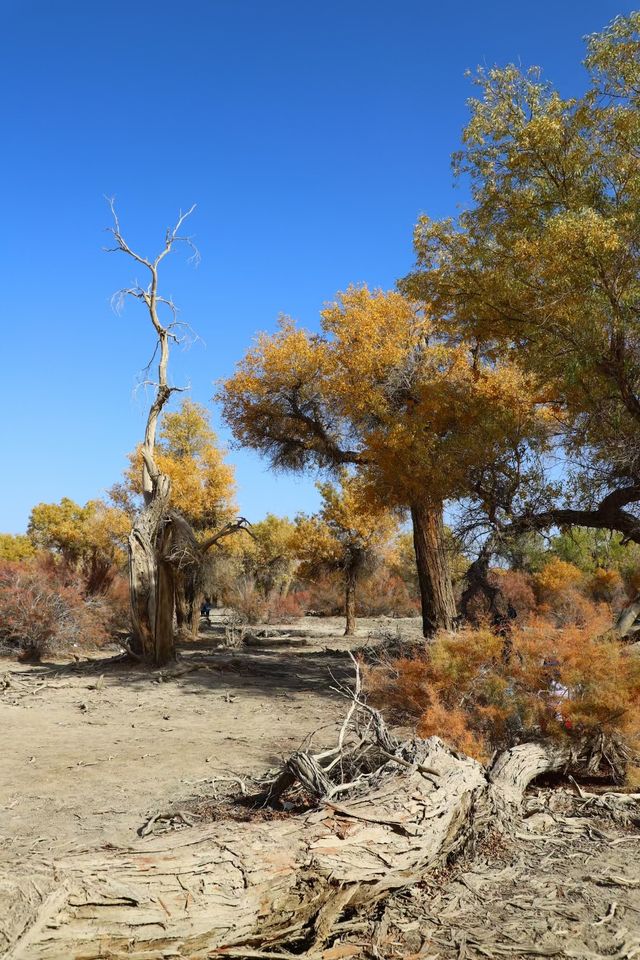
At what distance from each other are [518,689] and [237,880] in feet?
13.2

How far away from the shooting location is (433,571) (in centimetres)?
1554

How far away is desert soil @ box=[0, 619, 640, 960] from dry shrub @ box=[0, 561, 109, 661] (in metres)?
3.79

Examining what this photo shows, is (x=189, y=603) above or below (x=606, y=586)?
below

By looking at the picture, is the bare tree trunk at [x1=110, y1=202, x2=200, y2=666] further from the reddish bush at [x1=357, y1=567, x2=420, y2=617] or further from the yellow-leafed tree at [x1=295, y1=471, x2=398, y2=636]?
the reddish bush at [x1=357, y1=567, x2=420, y2=617]

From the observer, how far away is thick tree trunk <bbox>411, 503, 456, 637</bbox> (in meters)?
15.4

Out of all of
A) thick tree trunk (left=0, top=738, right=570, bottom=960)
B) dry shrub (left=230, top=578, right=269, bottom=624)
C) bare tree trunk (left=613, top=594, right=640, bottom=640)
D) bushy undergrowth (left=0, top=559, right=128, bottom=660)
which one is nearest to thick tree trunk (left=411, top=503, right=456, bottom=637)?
bare tree trunk (left=613, top=594, right=640, bottom=640)

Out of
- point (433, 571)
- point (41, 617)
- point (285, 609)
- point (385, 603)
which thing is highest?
point (433, 571)

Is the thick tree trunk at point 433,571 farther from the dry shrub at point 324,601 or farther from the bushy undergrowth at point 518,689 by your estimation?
the dry shrub at point 324,601

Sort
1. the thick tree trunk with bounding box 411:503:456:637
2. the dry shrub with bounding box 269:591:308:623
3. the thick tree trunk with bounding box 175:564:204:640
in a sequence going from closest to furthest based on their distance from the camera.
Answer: the thick tree trunk with bounding box 411:503:456:637 < the thick tree trunk with bounding box 175:564:204:640 < the dry shrub with bounding box 269:591:308:623

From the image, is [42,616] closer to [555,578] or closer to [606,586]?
[555,578]

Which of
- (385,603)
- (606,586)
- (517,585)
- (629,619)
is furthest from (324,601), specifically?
(629,619)

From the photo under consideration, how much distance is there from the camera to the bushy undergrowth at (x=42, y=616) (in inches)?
679

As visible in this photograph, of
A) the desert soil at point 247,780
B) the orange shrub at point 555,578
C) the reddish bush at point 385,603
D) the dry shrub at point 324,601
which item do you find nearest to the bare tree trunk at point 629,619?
the desert soil at point 247,780

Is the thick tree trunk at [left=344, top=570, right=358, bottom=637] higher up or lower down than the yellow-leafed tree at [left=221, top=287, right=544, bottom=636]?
lower down
